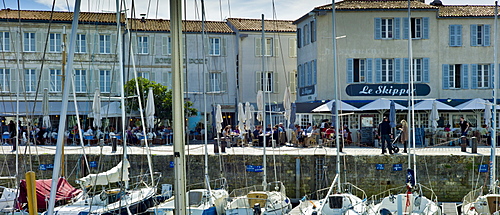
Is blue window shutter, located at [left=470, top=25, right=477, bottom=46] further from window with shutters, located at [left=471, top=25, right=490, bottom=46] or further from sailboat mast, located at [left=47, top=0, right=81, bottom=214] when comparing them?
sailboat mast, located at [left=47, top=0, right=81, bottom=214]

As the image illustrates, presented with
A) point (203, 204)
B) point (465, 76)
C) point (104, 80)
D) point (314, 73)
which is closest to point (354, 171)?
point (203, 204)

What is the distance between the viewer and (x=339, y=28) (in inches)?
1487

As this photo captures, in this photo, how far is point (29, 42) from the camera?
45031 millimetres

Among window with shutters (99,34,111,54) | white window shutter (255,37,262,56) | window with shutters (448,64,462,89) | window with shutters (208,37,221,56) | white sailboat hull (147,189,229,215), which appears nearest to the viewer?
white sailboat hull (147,189,229,215)

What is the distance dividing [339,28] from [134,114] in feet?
47.4

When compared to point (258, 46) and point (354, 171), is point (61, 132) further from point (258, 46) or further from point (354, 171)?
point (258, 46)

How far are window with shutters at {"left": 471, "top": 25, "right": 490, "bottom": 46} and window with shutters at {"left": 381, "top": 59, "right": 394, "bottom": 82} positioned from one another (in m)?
4.94

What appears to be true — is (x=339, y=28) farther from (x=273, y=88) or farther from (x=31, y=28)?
(x=31, y=28)

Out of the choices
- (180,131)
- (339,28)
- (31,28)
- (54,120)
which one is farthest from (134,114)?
(180,131)

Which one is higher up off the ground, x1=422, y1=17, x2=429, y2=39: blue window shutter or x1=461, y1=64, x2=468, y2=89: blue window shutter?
x1=422, y1=17, x2=429, y2=39: blue window shutter

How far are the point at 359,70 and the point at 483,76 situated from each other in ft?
24.0

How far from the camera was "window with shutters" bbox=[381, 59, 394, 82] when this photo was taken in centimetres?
3772

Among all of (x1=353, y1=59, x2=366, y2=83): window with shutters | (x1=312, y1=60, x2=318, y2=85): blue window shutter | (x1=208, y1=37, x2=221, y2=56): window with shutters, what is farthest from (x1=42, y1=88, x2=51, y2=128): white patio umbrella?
(x1=353, y1=59, x2=366, y2=83): window with shutters

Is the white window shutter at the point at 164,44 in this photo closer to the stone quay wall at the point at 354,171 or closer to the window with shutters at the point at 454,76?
the window with shutters at the point at 454,76
